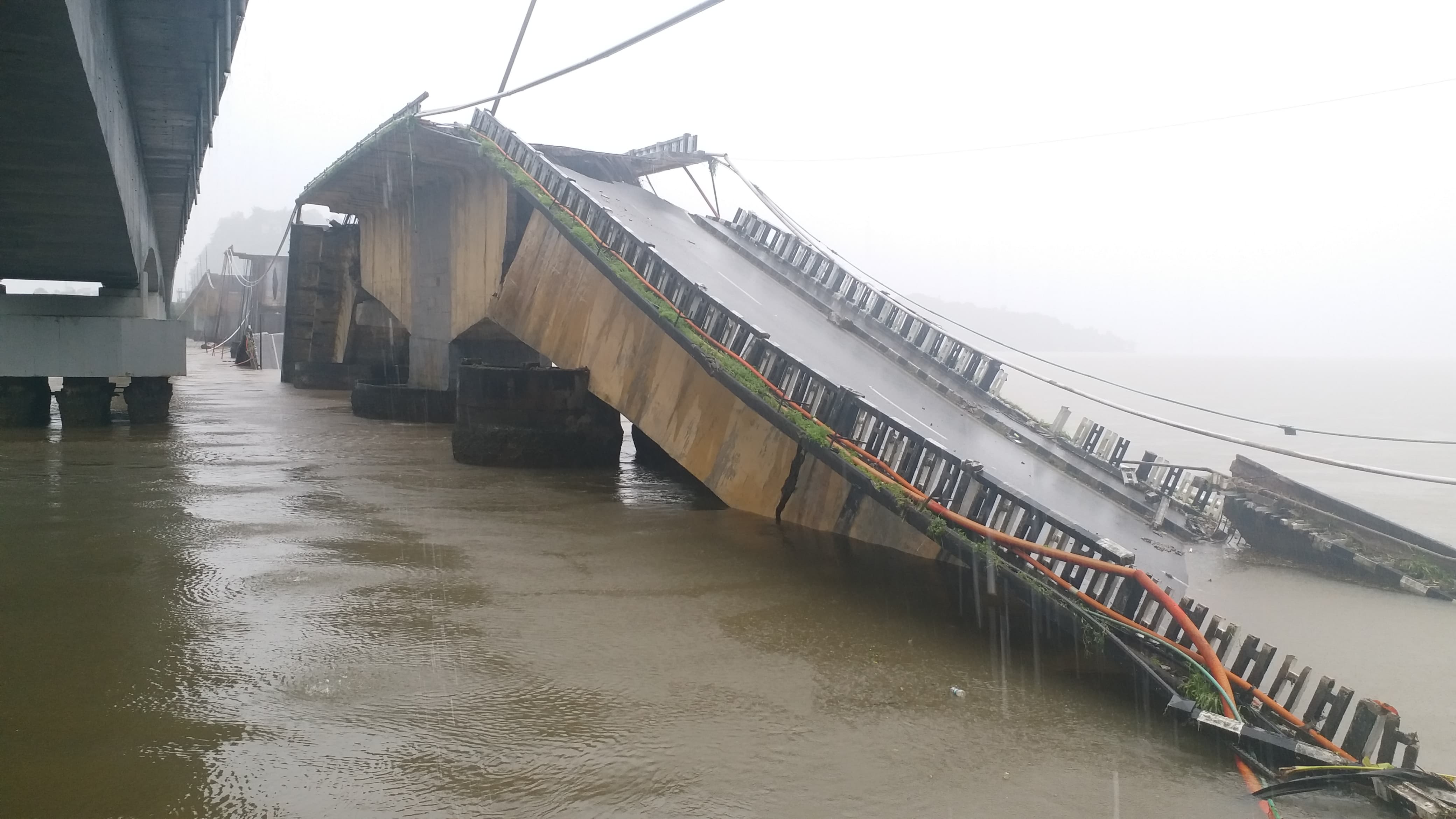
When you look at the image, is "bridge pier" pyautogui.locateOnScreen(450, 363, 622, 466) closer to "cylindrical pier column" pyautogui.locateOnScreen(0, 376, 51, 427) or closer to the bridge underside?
the bridge underside

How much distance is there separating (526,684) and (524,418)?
979cm

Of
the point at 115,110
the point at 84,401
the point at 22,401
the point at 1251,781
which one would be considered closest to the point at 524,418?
the point at 115,110

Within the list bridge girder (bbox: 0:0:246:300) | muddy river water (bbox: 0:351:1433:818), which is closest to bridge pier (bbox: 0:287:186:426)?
bridge girder (bbox: 0:0:246:300)

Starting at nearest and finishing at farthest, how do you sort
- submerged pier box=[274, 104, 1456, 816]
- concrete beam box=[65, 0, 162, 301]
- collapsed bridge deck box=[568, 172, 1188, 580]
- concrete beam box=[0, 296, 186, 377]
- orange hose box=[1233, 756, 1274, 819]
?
orange hose box=[1233, 756, 1274, 819] → submerged pier box=[274, 104, 1456, 816] → concrete beam box=[65, 0, 162, 301] → collapsed bridge deck box=[568, 172, 1188, 580] → concrete beam box=[0, 296, 186, 377]

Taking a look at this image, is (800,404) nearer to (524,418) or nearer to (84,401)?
(524,418)

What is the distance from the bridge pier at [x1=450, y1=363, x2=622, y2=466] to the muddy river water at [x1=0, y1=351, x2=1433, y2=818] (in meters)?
4.25

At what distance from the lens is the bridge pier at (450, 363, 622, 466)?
1512 centimetres

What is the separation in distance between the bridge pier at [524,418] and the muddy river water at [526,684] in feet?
13.9

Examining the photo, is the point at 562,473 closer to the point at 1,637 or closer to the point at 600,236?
the point at 600,236

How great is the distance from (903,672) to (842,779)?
1.85 meters

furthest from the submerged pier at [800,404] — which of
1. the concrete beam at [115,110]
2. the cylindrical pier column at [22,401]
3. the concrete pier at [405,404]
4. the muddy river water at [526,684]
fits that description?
the cylindrical pier column at [22,401]

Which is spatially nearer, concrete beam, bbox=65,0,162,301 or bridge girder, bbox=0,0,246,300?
bridge girder, bbox=0,0,246,300

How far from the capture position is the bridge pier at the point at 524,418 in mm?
15117

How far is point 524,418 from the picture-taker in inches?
608
